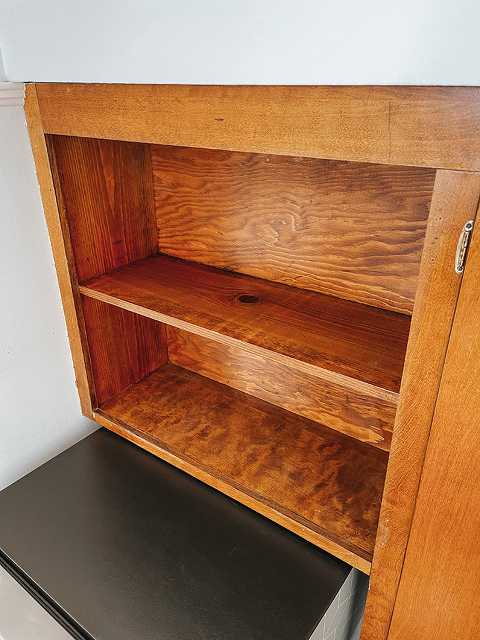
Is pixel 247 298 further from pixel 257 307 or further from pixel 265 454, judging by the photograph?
pixel 265 454

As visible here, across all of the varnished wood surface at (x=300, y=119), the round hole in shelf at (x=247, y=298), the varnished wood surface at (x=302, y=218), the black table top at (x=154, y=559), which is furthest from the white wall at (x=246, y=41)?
the black table top at (x=154, y=559)

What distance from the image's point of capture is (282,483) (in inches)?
39.2

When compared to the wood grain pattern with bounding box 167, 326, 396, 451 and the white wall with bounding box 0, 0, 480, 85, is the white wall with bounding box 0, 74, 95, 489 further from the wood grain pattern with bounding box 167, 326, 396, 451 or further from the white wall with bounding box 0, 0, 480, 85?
the wood grain pattern with bounding box 167, 326, 396, 451

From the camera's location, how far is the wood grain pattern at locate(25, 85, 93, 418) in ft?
3.12

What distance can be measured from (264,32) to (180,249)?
688 millimetres

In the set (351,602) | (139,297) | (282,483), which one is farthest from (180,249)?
(351,602)

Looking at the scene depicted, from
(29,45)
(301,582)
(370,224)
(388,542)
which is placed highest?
(29,45)

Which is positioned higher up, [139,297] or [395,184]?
[395,184]

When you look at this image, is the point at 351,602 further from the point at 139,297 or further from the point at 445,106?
the point at 445,106

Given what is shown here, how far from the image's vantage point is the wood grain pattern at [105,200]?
3.39 feet

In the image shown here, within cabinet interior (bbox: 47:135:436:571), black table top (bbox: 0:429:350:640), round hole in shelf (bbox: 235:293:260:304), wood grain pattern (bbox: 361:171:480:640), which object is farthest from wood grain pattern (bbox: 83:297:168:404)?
wood grain pattern (bbox: 361:171:480:640)

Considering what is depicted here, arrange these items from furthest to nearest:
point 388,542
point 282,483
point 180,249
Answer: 1. point 180,249
2. point 282,483
3. point 388,542

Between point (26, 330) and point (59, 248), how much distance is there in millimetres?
210

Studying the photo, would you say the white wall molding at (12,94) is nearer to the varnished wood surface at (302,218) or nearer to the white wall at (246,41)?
the white wall at (246,41)
